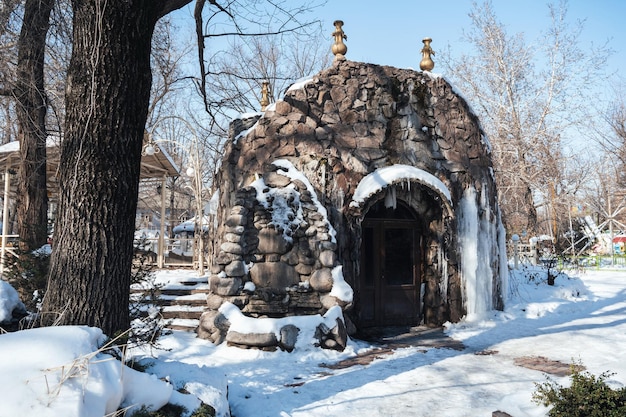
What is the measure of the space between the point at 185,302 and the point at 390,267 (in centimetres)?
410

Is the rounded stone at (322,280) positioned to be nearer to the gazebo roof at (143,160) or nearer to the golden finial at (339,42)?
the golden finial at (339,42)

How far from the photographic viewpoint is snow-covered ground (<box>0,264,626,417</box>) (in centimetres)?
235

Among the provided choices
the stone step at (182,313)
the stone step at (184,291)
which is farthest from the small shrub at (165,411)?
the stone step at (184,291)

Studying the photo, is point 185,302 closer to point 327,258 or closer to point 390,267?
point 327,258

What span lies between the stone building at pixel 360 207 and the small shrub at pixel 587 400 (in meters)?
3.80

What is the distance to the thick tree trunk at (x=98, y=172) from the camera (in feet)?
11.1

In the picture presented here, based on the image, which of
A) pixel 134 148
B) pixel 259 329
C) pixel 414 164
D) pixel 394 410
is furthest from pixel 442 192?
pixel 134 148

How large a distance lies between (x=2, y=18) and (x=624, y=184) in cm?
2675

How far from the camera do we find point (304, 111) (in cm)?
841

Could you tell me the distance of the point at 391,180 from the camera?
816 centimetres

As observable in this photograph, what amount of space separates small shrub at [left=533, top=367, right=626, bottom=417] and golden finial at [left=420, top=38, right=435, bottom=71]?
7481mm

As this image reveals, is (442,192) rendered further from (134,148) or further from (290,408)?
(134,148)

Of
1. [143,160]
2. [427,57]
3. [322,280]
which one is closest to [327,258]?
[322,280]

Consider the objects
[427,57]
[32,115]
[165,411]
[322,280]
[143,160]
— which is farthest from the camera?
[143,160]
